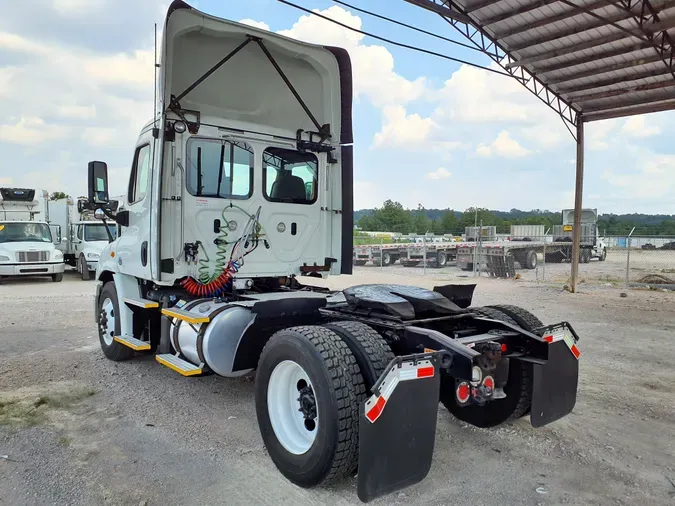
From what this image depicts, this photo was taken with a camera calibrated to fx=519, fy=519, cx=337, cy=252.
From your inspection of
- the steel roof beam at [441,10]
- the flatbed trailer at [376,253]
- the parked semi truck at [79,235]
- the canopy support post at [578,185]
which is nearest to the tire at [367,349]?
the steel roof beam at [441,10]

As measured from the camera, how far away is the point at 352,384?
316 centimetres

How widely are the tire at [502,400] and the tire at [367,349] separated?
79 centimetres

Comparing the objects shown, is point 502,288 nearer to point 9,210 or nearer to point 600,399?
point 600,399

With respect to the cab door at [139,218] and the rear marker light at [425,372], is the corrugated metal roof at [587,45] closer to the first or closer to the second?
A: the cab door at [139,218]

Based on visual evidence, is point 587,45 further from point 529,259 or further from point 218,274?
point 529,259

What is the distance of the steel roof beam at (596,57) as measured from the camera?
11164 millimetres

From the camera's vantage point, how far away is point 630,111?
13617 mm

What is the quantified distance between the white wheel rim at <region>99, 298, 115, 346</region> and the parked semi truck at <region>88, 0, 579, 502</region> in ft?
0.08

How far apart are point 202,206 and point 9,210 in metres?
15.4

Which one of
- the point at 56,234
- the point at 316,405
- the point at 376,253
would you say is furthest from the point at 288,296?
the point at 376,253

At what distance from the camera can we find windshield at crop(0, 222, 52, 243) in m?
16.8

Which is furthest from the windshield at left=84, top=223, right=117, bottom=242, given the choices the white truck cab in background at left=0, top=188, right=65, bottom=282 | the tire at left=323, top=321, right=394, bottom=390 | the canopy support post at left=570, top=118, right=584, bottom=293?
the tire at left=323, top=321, right=394, bottom=390

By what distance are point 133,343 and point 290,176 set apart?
99.6 inches

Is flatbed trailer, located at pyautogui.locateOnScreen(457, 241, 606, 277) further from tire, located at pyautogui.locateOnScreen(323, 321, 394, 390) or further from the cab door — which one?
tire, located at pyautogui.locateOnScreen(323, 321, 394, 390)
